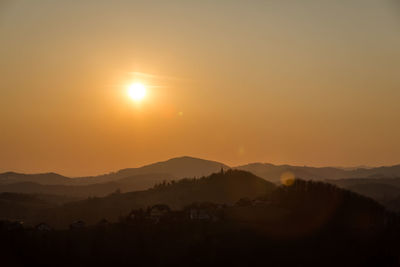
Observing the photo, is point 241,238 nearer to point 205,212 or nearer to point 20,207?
point 205,212

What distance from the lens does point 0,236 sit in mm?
72125

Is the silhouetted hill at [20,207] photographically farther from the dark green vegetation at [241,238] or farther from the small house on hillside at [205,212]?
the small house on hillside at [205,212]

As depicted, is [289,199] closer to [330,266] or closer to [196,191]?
[330,266]

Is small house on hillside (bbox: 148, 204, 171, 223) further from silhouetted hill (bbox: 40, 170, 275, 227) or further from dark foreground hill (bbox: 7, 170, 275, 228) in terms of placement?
dark foreground hill (bbox: 7, 170, 275, 228)

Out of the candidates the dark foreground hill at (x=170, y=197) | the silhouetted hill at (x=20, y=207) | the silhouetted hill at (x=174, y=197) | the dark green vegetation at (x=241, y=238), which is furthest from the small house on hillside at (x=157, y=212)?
the silhouetted hill at (x=20, y=207)

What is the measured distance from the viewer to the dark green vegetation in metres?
66.9

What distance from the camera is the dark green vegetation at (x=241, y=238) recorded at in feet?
220

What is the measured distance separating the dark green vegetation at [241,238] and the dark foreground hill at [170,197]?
84.7ft

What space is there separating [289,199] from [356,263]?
23.8m

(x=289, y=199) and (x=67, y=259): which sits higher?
(x=289, y=199)

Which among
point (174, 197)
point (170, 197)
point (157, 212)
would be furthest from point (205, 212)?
point (170, 197)

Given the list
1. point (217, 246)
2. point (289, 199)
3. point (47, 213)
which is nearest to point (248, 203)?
point (289, 199)

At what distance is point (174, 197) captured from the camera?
12181 centimetres

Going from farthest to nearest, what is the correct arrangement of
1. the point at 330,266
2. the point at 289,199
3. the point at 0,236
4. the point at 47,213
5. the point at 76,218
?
the point at 47,213, the point at 76,218, the point at 289,199, the point at 0,236, the point at 330,266
